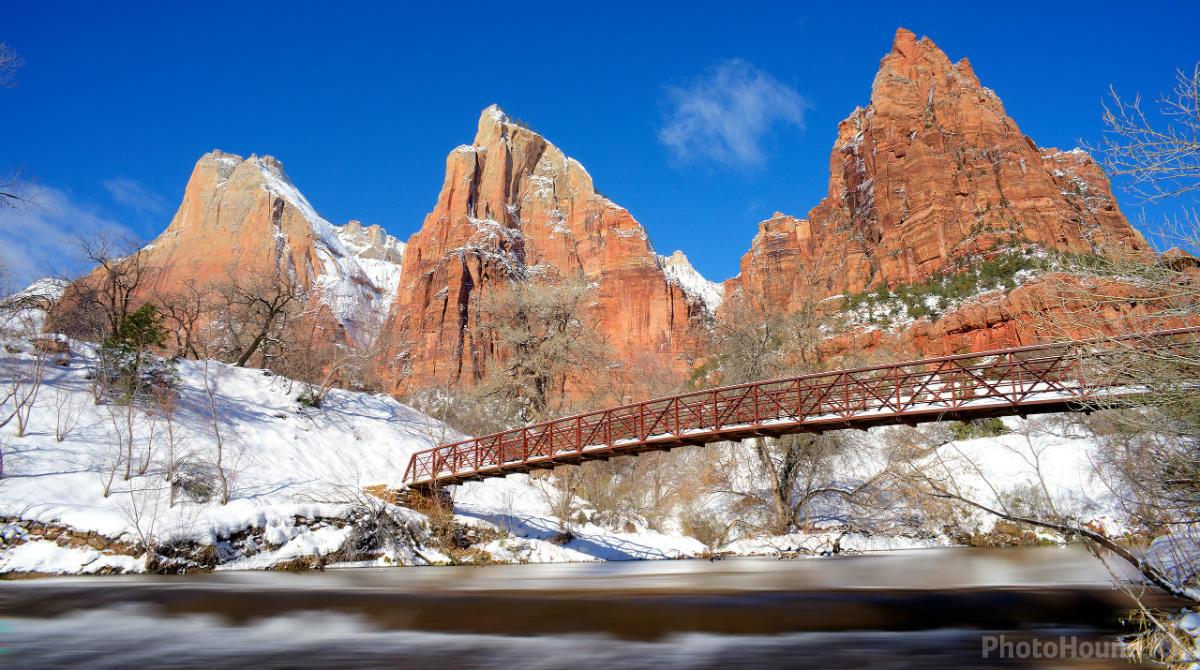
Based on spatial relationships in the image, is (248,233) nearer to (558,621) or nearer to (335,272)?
(335,272)

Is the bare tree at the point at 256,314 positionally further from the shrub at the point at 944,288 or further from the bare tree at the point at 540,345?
the shrub at the point at 944,288

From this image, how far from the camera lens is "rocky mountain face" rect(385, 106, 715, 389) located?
110 meters

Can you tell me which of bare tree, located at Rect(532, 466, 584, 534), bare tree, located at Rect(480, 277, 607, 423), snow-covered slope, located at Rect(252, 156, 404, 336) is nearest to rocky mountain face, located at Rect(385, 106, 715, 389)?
snow-covered slope, located at Rect(252, 156, 404, 336)

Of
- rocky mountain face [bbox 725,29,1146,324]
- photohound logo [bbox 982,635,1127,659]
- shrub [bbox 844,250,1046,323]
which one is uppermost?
rocky mountain face [bbox 725,29,1146,324]

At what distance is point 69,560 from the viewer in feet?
→ 52.4

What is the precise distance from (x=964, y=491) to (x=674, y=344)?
90103mm

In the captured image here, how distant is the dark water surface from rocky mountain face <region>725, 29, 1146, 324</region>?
6404 centimetres

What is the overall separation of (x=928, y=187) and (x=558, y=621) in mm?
A: 97752

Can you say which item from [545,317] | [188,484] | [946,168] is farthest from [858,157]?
[188,484]

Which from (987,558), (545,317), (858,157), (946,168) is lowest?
(987,558)

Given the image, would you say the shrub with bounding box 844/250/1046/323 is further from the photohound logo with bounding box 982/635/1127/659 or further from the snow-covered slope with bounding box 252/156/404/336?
the snow-covered slope with bounding box 252/156/404/336

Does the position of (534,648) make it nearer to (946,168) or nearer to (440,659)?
(440,659)

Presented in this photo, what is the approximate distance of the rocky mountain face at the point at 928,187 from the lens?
83.0 m

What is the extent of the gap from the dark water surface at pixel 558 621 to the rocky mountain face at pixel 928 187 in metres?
64.0
